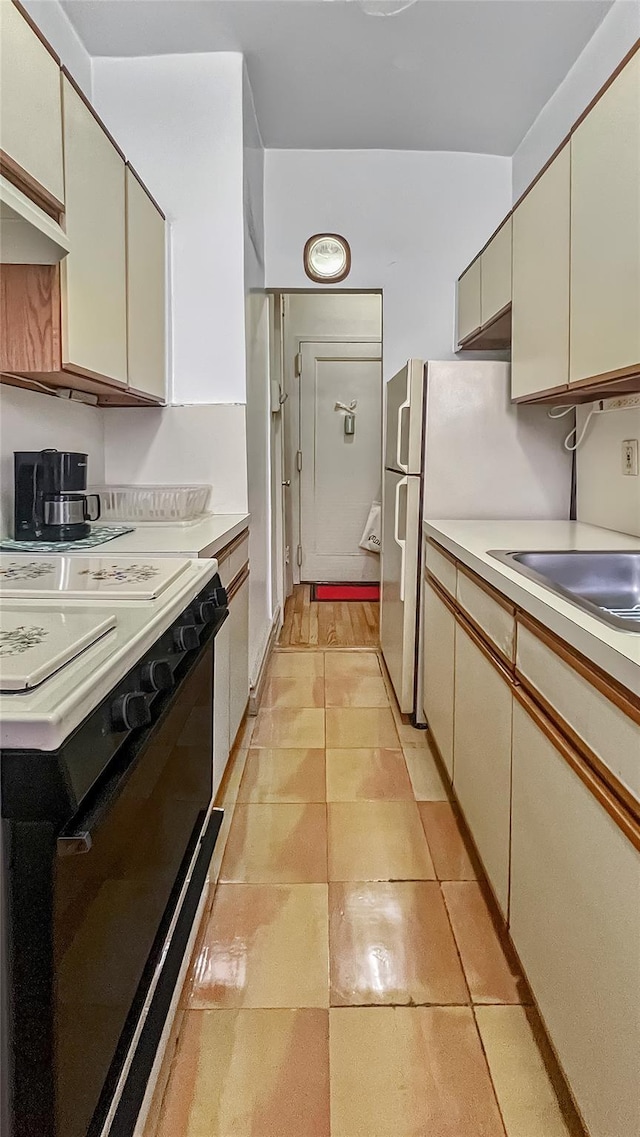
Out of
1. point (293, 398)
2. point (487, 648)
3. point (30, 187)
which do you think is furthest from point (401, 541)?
point (293, 398)

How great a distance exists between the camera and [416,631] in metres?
3.04

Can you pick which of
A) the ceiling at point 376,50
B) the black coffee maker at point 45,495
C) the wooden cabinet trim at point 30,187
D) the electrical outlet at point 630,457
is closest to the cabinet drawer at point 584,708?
the electrical outlet at point 630,457

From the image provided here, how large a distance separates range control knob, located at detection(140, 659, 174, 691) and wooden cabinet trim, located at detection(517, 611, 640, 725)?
627 millimetres

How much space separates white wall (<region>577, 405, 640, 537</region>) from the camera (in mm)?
2352

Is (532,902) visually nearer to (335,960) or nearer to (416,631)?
(335,960)

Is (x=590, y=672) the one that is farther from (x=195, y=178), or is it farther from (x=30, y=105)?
(x=195, y=178)

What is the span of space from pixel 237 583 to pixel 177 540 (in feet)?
1.63

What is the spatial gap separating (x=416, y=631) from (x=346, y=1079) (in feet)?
6.10

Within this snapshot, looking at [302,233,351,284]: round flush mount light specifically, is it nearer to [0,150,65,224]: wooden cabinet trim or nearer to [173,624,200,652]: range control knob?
[0,150,65,224]: wooden cabinet trim

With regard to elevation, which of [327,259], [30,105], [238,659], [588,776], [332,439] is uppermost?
[327,259]

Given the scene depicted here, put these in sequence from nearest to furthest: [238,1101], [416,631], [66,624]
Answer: [66,624], [238,1101], [416,631]

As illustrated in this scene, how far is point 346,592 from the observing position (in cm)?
579

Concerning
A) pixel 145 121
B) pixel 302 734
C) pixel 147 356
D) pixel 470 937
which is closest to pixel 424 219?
pixel 145 121

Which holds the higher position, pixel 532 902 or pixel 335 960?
pixel 532 902
